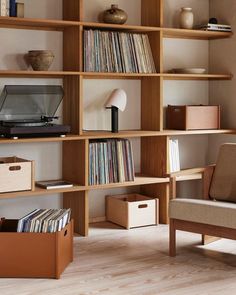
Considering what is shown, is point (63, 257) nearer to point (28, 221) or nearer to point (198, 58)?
point (28, 221)

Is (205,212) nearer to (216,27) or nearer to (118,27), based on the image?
(118,27)

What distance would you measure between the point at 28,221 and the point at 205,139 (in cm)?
230

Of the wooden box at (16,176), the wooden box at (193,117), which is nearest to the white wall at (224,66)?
the wooden box at (193,117)

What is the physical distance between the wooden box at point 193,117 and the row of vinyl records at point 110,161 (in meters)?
0.51

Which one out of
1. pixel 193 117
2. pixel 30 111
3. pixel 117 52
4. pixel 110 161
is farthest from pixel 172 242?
pixel 117 52

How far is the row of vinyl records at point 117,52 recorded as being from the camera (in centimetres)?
429

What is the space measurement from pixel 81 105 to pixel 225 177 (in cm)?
116

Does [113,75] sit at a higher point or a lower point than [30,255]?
higher

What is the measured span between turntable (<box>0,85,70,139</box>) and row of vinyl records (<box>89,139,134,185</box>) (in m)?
0.35

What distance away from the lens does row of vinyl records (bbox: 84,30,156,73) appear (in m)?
4.29

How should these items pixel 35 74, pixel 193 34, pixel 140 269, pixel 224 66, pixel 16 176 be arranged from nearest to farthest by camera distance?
pixel 140 269, pixel 16 176, pixel 35 74, pixel 193 34, pixel 224 66

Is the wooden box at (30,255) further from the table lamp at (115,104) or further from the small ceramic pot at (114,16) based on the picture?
the small ceramic pot at (114,16)

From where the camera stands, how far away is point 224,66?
4988 millimetres

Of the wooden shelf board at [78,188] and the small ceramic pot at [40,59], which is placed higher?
the small ceramic pot at [40,59]
